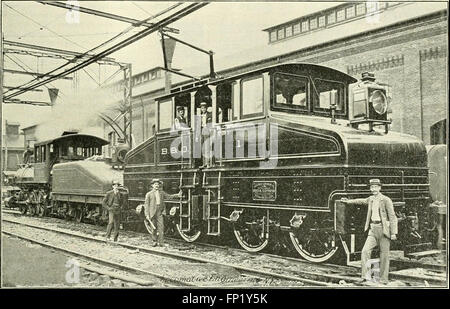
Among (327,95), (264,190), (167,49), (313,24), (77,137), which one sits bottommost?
(264,190)

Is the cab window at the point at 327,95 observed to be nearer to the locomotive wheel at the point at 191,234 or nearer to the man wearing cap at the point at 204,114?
the man wearing cap at the point at 204,114

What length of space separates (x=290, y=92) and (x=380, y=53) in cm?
343

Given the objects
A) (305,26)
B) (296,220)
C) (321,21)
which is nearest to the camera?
(296,220)

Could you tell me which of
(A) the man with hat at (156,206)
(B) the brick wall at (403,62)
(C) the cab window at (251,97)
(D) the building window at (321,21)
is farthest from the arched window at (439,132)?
(A) the man with hat at (156,206)

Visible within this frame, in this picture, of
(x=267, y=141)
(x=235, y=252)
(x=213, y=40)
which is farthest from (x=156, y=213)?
(x=213, y=40)

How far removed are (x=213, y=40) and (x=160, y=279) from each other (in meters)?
3.33

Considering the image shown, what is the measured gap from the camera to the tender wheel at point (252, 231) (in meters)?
6.30

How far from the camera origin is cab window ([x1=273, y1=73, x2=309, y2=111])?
20.2ft

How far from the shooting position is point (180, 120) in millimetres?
7508

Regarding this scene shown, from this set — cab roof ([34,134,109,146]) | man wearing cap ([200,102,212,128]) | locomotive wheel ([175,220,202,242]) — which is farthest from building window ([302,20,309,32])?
cab roof ([34,134,109,146])

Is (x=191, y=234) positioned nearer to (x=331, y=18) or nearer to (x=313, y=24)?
(x=313, y=24)

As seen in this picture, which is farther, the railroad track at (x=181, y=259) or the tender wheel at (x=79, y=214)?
the tender wheel at (x=79, y=214)

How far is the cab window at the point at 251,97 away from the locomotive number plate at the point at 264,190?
0.95m

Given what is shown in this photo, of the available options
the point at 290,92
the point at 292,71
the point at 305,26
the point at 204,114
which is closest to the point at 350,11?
the point at 305,26
